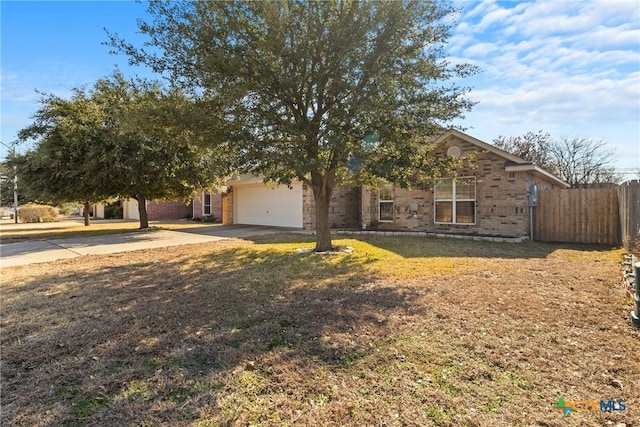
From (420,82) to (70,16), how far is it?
25.8 ft

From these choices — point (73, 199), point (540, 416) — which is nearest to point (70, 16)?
point (540, 416)

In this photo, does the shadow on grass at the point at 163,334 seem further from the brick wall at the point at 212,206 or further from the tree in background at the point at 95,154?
the brick wall at the point at 212,206

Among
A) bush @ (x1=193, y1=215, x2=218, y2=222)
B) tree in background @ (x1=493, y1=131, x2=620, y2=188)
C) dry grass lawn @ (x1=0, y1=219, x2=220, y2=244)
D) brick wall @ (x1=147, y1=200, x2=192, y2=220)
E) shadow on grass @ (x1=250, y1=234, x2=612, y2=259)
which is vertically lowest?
shadow on grass @ (x1=250, y1=234, x2=612, y2=259)

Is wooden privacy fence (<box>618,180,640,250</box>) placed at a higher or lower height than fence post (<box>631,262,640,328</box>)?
higher

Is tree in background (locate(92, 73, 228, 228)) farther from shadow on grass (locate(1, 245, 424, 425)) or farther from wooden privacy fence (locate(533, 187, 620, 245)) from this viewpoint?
wooden privacy fence (locate(533, 187, 620, 245))

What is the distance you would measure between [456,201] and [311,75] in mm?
8906

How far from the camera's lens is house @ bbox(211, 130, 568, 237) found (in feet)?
40.9

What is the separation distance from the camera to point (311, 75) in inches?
307

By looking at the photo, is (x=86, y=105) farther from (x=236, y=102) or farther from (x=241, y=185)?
(x=236, y=102)

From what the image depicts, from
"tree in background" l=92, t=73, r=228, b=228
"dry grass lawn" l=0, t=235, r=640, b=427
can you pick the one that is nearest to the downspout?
"dry grass lawn" l=0, t=235, r=640, b=427

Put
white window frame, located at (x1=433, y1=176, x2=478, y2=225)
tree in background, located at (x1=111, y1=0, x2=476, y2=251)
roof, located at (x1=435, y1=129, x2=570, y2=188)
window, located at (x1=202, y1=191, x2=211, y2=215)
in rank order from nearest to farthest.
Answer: tree in background, located at (x1=111, y1=0, x2=476, y2=251)
roof, located at (x1=435, y1=129, x2=570, y2=188)
white window frame, located at (x1=433, y1=176, x2=478, y2=225)
window, located at (x1=202, y1=191, x2=211, y2=215)

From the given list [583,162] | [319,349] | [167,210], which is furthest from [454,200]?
[167,210]

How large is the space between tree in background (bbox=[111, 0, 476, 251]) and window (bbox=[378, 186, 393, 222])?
7.36 metres

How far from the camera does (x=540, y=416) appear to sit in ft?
7.97
